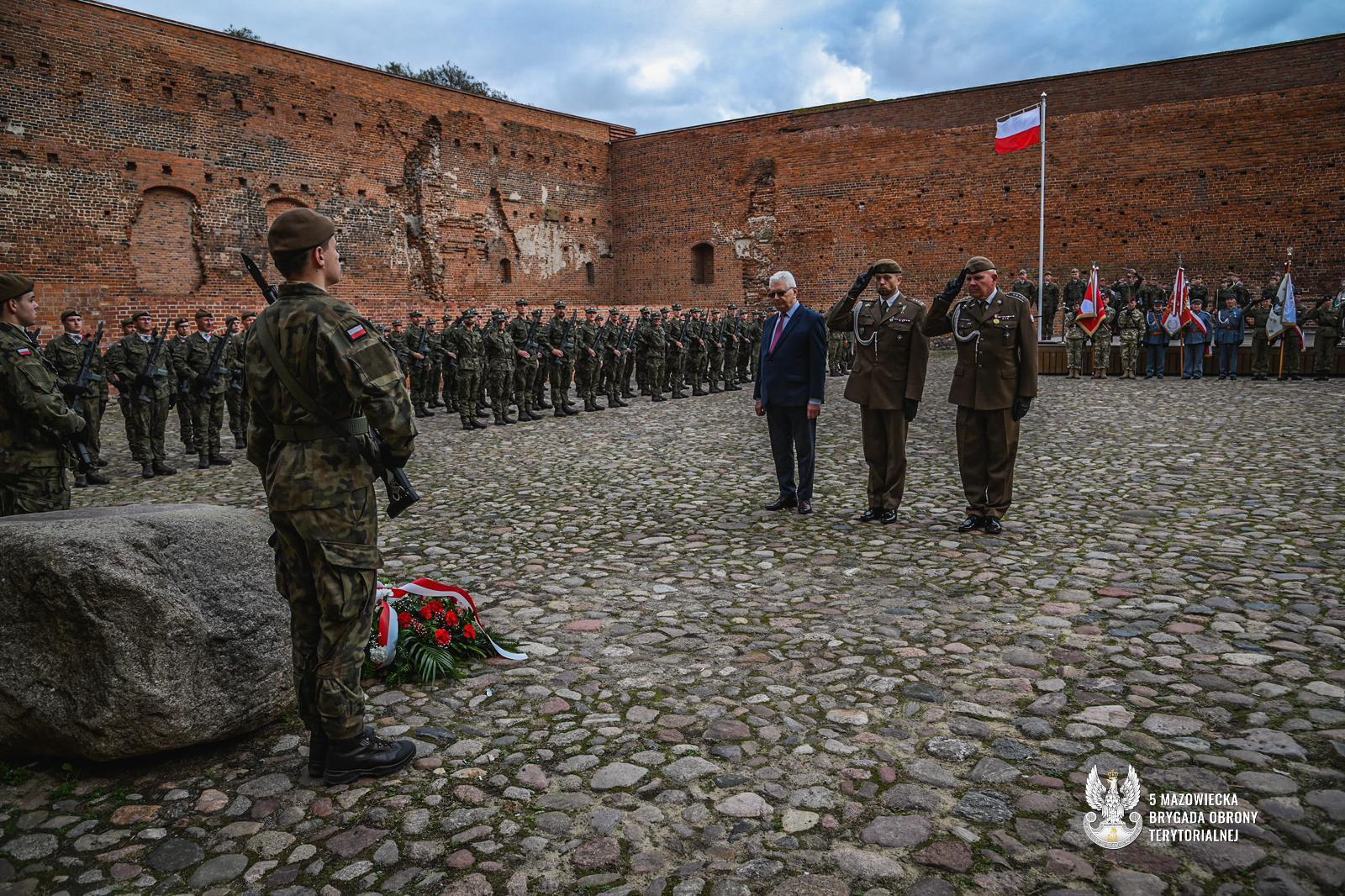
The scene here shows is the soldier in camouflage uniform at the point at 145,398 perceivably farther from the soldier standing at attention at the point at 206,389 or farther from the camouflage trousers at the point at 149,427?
the soldier standing at attention at the point at 206,389

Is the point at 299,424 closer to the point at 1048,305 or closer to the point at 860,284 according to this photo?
the point at 860,284

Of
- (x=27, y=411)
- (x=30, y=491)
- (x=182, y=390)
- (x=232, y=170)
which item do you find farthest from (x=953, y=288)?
(x=232, y=170)

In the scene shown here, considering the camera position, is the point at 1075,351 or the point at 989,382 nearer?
the point at 989,382

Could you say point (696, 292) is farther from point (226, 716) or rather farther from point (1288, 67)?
point (226, 716)

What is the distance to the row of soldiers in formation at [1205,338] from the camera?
1485 centimetres

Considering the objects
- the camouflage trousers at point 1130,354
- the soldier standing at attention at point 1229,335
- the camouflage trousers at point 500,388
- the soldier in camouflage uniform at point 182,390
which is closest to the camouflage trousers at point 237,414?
the soldier in camouflage uniform at point 182,390

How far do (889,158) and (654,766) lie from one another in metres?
25.6

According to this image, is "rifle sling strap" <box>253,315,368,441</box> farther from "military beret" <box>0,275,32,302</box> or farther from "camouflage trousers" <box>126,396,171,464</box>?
"camouflage trousers" <box>126,396,171,464</box>

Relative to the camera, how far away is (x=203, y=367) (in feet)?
34.4

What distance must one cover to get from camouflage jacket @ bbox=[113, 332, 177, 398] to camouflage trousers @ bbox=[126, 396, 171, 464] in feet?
0.31

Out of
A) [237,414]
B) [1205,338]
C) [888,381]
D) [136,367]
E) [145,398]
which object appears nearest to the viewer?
[888,381]

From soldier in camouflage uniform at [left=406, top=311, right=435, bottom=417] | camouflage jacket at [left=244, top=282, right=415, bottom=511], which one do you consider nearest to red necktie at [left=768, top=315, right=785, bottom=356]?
camouflage jacket at [left=244, top=282, right=415, bottom=511]

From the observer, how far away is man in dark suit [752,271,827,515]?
6414mm

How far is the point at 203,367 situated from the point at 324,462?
9009 millimetres
